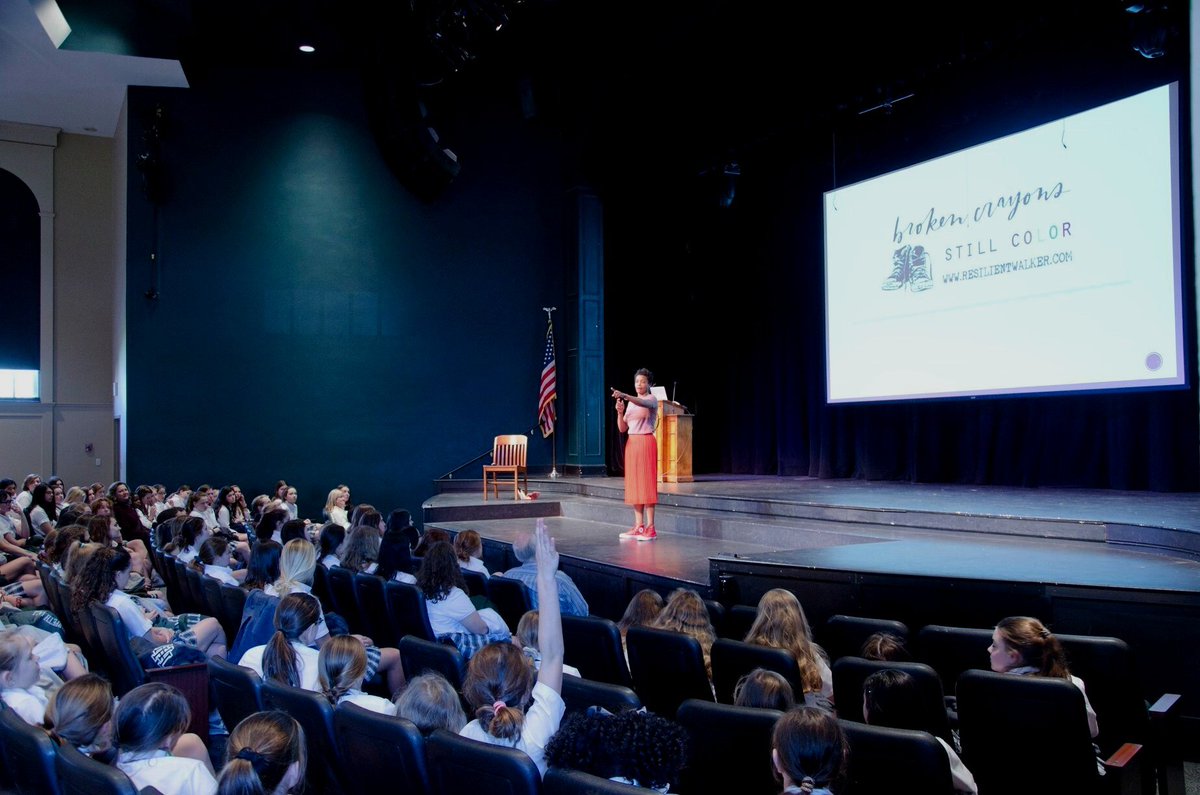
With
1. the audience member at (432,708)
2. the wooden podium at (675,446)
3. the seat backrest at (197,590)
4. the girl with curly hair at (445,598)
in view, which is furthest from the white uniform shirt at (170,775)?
the wooden podium at (675,446)

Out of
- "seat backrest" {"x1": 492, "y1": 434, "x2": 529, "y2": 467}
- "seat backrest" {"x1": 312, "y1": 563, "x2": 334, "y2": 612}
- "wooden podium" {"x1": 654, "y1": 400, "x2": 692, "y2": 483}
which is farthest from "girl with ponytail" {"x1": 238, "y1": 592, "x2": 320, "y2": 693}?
"seat backrest" {"x1": 492, "y1": 434, "x2": 529, "y2": 467}

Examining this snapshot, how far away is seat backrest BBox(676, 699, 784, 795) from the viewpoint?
2.15 m

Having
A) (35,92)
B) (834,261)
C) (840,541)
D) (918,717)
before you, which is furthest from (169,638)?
(35,92)

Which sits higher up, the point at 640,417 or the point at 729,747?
the point at 640,417

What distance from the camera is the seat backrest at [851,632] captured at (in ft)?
10.8

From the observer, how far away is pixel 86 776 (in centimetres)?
186

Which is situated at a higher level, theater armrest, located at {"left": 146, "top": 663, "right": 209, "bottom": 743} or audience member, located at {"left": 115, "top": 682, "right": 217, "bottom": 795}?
audience member, located at {"left": 115, "top": 682, "right": 217, "bottom": 795}

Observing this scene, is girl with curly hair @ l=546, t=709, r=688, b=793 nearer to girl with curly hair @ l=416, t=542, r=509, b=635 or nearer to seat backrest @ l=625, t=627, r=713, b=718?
seat backrest @ l=625, t=627, r=713, b=718

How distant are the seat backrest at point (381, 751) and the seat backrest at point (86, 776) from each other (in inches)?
21.2

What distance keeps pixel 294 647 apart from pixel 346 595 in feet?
5.94

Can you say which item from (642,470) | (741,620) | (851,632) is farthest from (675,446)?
(851,632)

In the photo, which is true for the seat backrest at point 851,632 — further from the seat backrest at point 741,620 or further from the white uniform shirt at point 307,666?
the white uniform shirt at point 307,666

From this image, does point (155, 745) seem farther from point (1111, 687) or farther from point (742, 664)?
point (1111, 687)

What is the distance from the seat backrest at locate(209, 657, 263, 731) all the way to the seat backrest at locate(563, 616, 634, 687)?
44.1 inches
